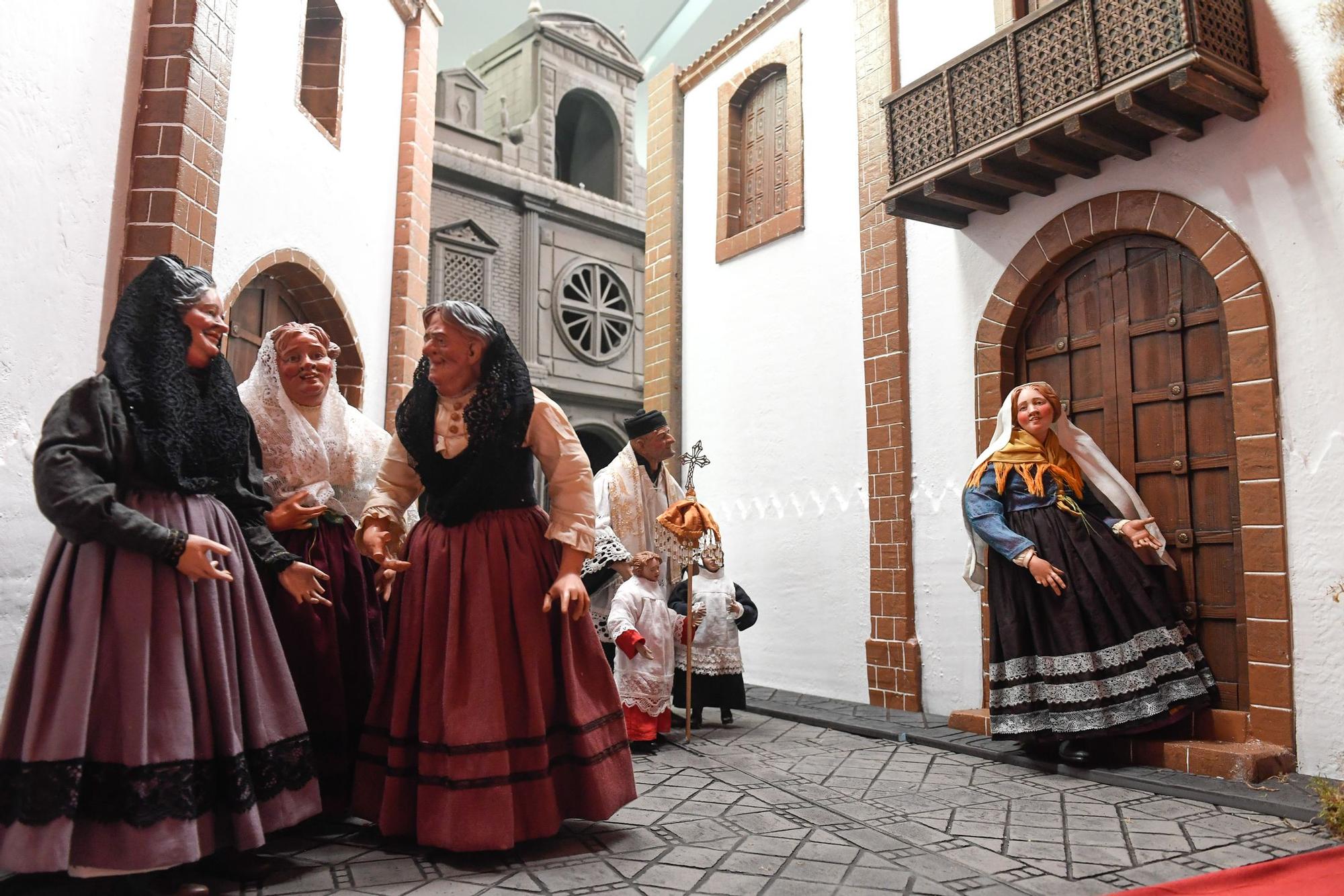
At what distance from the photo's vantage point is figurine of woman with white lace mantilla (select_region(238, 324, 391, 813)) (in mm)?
3449

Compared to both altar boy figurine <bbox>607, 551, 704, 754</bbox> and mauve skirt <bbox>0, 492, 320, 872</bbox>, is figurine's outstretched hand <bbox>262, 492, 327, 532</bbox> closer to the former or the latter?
mauve skirt <bbox>0, 492, 320, 872</bbox>

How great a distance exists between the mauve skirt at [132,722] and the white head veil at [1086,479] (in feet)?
11.7

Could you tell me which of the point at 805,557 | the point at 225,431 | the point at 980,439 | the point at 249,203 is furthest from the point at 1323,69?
the point at 249,203

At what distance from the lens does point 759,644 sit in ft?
25.8

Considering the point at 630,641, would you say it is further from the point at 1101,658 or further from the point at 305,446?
the point at 1101,658

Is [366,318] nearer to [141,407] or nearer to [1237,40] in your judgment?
[141,407]

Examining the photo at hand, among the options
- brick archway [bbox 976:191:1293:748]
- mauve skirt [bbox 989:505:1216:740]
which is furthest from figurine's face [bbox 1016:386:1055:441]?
brick archway [bbox 976:191:1293:748]

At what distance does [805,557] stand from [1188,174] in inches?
148

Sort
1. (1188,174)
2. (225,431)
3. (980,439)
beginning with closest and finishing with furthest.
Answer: (225,431), (1188,174), (980,439)

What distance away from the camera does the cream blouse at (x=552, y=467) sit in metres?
3.32

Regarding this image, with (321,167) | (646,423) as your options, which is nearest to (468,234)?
(321,167)

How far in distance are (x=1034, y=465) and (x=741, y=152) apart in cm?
499

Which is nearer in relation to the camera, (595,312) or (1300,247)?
(1300,247)

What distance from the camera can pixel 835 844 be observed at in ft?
10.9
